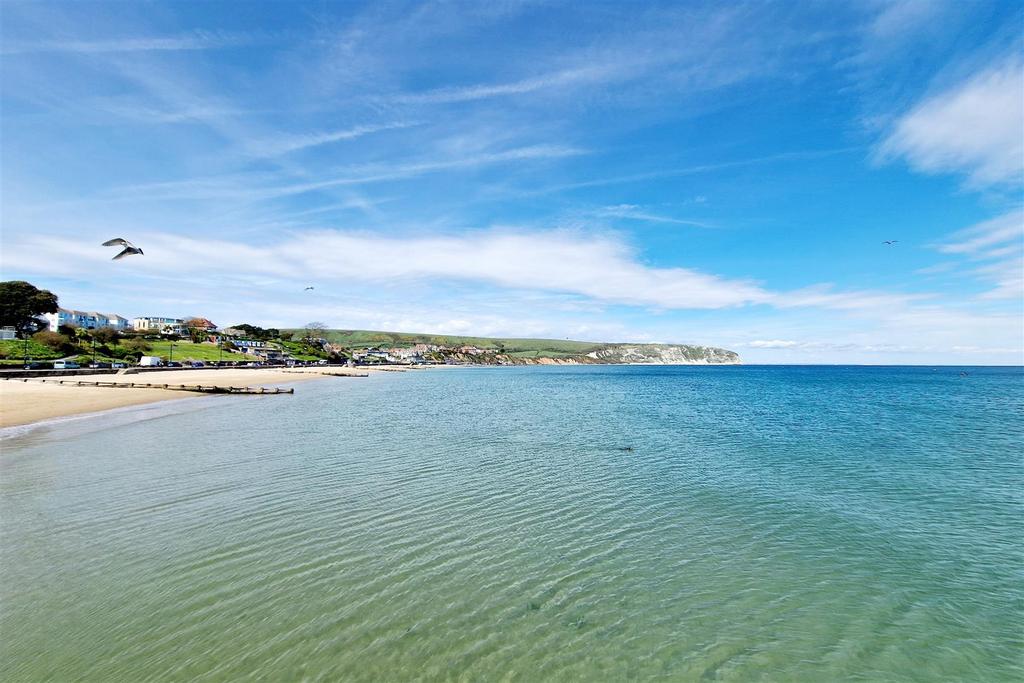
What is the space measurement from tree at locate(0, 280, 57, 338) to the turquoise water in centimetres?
10072

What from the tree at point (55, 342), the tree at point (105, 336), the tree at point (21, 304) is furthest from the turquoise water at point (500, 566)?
the tree at point (105, 336)

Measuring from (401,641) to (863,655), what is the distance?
704cm

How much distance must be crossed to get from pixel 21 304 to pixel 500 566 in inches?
4884

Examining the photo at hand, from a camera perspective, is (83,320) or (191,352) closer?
(191,352)

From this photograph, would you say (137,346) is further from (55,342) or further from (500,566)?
(500,566)

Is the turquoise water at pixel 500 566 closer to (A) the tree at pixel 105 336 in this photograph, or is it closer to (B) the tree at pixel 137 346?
(B) the tree at pixel 137 346

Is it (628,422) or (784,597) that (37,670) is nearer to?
(784,597)

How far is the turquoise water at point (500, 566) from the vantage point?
6.93 metres

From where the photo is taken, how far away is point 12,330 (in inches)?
3605

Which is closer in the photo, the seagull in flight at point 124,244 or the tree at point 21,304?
the seagull in flight at point 124,244

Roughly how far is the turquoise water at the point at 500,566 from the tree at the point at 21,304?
101 m

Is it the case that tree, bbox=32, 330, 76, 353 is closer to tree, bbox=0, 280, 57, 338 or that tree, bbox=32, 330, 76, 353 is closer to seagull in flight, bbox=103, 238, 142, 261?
tree, bbox=0, 280, 57, 338

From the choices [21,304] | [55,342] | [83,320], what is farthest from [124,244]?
[83,320]

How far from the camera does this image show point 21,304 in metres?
90.9
